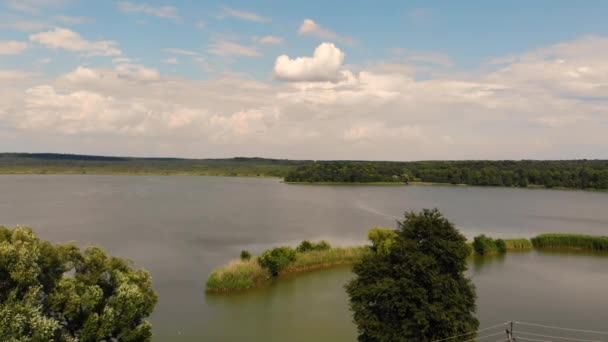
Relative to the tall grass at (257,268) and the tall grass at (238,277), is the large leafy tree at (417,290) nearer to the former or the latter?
the tall grass at (257,268)

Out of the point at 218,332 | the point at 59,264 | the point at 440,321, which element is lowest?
the point at 218,332

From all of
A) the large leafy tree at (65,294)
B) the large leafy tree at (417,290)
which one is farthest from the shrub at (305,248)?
the large leafy tree at (65,294)

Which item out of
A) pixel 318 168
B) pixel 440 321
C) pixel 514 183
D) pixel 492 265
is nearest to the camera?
pixel 440 321

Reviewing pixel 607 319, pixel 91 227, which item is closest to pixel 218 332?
pixel 607 319

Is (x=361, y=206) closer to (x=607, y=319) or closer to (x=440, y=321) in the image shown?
(x=607, y=319)

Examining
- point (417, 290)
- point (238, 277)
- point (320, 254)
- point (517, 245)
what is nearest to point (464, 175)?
point (517, 245)

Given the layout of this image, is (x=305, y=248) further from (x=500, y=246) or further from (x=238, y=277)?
(x=500, y=246)
